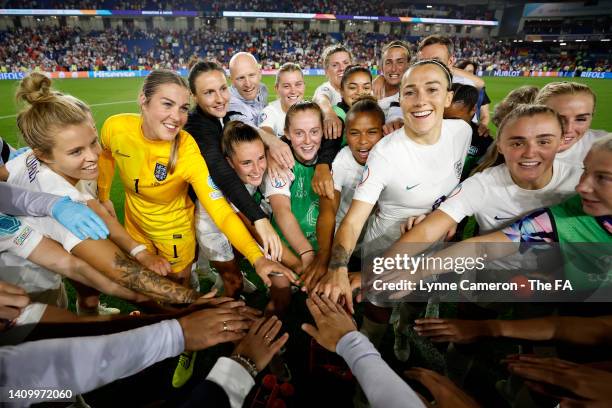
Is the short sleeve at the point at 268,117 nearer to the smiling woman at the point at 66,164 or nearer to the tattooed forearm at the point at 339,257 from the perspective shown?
the smiling woman at the point at 66,164

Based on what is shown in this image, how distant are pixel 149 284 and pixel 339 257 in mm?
1292

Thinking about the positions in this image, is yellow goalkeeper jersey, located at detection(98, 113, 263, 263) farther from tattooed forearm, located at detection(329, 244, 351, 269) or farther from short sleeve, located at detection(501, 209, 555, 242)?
short sleeve, located at detection(501, 209, 555, 242)

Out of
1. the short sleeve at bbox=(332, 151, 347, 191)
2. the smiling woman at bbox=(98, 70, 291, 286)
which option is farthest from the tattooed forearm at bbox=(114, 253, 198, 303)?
the short sleeve at bbox=(332, 151, 347, 191)

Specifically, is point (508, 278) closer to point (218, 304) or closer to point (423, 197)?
point (423, 197)

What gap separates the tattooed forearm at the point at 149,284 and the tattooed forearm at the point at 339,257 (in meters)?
0.93

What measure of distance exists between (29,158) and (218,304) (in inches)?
73.2

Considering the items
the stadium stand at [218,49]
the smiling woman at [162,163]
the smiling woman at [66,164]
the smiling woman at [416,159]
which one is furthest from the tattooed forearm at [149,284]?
the stadium stand at [218,49]

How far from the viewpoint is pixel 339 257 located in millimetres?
2152

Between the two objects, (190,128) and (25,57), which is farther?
(25,57)

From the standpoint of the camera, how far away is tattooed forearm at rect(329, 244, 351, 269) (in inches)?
83.7

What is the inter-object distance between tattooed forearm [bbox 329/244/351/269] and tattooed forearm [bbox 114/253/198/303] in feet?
3.06

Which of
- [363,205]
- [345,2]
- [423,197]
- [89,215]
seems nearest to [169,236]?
[89,215]

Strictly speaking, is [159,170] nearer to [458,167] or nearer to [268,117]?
[268,117]

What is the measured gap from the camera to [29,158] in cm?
235
